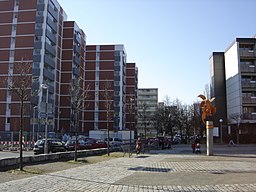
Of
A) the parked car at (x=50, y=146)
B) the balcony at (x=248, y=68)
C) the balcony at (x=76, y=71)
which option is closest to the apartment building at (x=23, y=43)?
the balcony at (x=76, y=71)

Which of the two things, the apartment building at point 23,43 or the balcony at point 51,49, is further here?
the balcony at point 51,49

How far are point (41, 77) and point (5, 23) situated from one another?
42.9 feet

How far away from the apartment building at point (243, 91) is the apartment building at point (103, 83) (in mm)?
Answer: 34981

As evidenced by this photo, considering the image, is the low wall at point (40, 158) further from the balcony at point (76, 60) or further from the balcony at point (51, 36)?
the balcony at point (76, 60)

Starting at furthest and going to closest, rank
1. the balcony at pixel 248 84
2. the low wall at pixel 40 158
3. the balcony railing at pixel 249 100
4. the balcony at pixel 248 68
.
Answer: the balcony at pixel 248 68
the balcony at pixel 248 84
the balcony railing at pixel 249 100
the low wall at pixel 40 158

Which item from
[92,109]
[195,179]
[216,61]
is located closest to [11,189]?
Result: [195,179]

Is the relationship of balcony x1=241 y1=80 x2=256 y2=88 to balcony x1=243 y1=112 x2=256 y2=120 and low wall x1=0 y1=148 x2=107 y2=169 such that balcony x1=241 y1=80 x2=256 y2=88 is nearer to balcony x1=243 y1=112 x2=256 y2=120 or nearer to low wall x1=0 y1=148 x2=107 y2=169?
balcony x1=243 y1=112 x2=256 y2=120

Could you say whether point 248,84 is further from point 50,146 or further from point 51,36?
point 50,146

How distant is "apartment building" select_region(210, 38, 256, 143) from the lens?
54.9m

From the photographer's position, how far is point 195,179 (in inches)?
483

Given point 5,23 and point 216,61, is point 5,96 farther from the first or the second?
point 216,61

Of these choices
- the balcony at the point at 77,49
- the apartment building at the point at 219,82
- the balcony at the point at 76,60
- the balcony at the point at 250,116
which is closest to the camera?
the balcony at the point at 250,116

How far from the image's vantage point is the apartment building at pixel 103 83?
8750cm

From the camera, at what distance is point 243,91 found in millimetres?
57844
